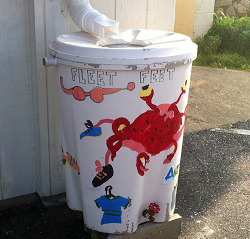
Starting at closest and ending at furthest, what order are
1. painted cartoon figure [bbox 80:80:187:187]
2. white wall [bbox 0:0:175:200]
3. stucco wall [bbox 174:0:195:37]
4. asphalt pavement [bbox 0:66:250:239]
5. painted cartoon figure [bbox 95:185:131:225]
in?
1. painted cartoon figure [bbox 80:80:187:187]
2. painted cartoon figure [bbox 95:185:131:225]
3. white wall [bbox 0:0:175:200]
4. asphalt pavement [bbox 0:66:250:239]
5. stucco wall [bbox 174:0:195:37]

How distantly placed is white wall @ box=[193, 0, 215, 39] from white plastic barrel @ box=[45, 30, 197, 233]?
492 centimetres

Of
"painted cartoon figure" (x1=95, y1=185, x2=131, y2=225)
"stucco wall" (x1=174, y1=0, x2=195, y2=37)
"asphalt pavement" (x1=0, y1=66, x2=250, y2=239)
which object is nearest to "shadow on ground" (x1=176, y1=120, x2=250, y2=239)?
"asphalt pavement" (x1=0, y1=66, x2=250, y2=239)

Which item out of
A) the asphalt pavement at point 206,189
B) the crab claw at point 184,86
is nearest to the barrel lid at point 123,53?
the crab claw at point 184,86

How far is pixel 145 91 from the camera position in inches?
54.7

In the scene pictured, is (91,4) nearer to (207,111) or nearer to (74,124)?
(74,124)

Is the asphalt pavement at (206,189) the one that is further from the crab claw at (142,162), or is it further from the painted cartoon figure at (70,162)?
the crab claw at (142,162)

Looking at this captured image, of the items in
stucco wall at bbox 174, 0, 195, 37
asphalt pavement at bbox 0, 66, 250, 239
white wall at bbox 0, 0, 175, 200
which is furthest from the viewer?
stucco wall at bbox 174, 0, 195, 37

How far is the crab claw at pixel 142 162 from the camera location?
151cm

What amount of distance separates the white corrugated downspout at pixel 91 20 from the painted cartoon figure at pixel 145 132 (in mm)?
406

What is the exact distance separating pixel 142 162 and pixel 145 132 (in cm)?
15

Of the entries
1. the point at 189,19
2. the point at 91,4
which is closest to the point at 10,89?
the point at 91,4

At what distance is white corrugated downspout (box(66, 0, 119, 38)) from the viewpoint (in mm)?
1578

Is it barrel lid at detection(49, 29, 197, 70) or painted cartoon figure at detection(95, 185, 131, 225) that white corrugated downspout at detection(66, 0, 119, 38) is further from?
painted cartoon figure at detection(95, 185, 131, 225)

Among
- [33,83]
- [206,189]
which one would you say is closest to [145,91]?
[33,83]
